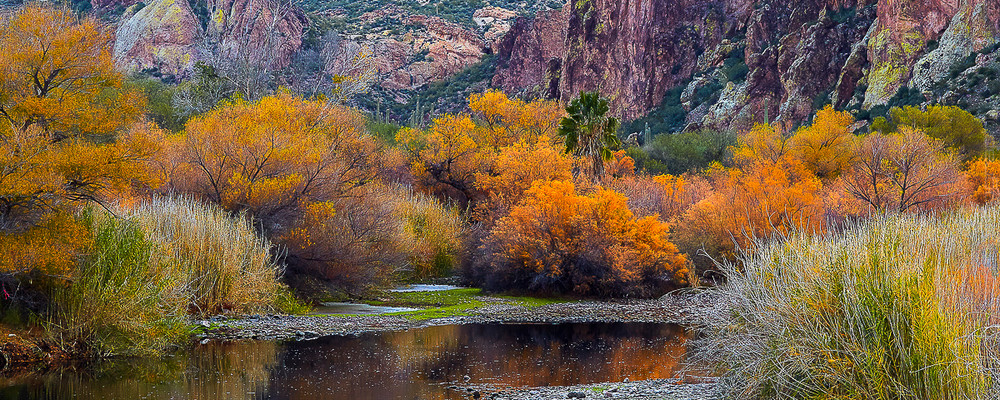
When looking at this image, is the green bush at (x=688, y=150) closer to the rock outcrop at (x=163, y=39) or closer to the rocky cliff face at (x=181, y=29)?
the rocky cliff face at (x=181, y=29)

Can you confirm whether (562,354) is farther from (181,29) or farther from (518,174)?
(181,29)

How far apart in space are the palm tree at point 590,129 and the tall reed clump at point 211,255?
2384 centimetres

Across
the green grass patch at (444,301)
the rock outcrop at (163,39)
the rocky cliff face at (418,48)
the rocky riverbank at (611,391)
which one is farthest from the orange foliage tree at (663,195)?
the rocky cliff face at (418,48)

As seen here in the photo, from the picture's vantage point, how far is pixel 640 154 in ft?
233

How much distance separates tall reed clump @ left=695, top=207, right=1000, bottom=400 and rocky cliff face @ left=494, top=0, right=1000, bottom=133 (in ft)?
207

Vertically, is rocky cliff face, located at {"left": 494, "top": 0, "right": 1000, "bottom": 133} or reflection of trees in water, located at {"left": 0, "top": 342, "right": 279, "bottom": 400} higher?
rocky cliff face, located at {"left": 494, "top": 0, "right": 1000, "bottom": 133}

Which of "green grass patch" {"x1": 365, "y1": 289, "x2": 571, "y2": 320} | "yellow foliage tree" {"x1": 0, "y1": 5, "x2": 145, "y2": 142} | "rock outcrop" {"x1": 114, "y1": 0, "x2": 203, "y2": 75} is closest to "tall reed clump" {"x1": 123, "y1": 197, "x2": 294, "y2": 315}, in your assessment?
"yellow foliage tree" {"x1": 0, "y1": 5, "x2": 145, "y2": 142}

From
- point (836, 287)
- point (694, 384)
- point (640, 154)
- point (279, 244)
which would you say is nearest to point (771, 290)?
point (836, 287)

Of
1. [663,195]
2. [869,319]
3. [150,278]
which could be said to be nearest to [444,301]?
[150,278]

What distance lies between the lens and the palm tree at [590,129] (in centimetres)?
4528

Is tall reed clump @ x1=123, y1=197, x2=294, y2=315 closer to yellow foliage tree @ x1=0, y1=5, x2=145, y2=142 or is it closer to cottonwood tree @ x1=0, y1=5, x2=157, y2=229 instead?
cottonwood tree @ x1=0, y1=5, x2=157, y2=229

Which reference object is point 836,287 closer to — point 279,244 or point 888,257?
point 888,257

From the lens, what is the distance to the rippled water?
569 inches

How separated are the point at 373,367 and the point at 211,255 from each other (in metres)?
7.35
